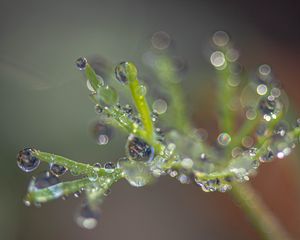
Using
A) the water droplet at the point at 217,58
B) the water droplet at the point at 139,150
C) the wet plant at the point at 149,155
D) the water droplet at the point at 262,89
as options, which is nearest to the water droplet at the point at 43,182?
the wet plant at the point at 149,155

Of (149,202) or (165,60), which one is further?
(149,202)

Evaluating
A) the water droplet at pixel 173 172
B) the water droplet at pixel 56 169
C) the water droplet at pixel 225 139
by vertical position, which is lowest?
the water droplet at pixel 173 172

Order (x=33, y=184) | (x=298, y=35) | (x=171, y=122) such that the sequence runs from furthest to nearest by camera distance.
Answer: (x=298, y=35) → (x=171, y=122) → (x=33, y=184)

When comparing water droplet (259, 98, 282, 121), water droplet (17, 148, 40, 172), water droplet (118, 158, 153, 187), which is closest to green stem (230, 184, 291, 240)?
water droplet (259, 98, 282, 121)

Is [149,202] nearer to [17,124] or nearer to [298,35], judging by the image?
[17,124]

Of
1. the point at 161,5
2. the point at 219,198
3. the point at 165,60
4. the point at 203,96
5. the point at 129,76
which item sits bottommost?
the point at 129,76

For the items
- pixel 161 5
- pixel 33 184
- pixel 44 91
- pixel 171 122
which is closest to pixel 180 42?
pixel 161 5

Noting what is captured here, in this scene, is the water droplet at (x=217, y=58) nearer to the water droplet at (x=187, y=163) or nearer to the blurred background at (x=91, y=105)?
the blurred background at (x=91, y=105)
